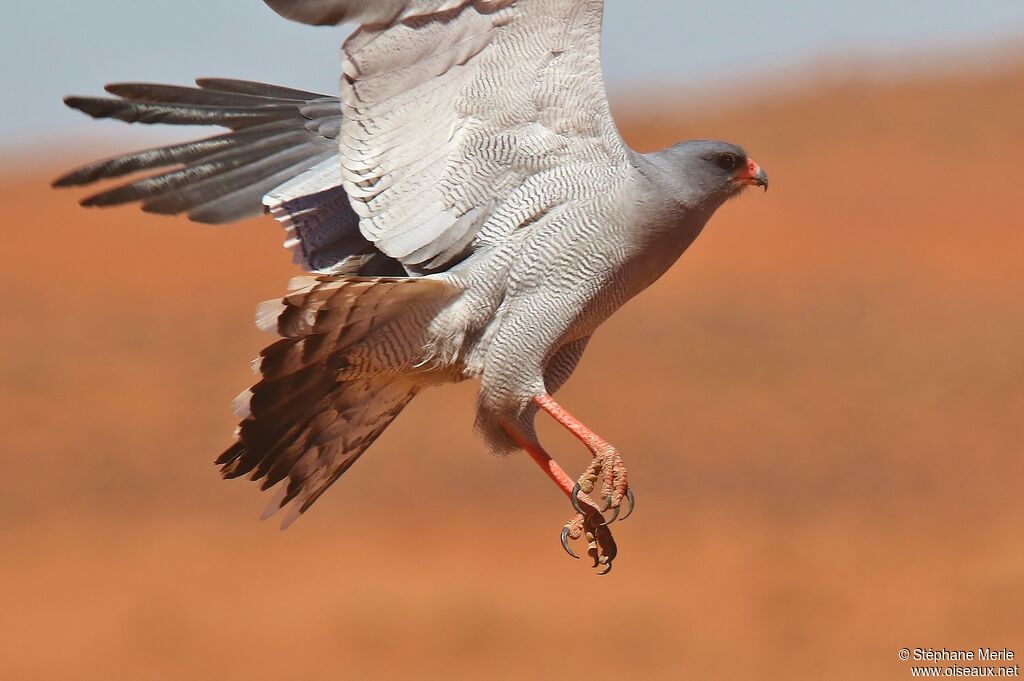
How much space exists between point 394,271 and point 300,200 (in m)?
0.57

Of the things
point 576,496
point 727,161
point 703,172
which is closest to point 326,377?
point 576,496

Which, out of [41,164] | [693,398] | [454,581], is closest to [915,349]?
[693,398]

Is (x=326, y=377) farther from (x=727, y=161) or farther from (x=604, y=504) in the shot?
(x=727, y=161)

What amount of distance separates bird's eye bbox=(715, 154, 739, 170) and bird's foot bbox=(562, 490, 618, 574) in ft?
4.78

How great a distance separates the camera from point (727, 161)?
240 inches

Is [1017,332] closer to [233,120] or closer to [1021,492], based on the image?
[1021,492]

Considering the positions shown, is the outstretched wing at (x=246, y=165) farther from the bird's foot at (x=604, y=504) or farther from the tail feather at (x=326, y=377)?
the bird's foot at (x=604, y=504)

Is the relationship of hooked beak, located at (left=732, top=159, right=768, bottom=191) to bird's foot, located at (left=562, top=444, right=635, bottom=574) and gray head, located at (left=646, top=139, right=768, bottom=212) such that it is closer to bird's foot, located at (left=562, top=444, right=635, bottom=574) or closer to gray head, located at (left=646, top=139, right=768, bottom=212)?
gray head, located at (left=646, top=139, right=768, bottom=212)

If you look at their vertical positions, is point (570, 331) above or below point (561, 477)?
above

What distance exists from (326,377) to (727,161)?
6.06 ft

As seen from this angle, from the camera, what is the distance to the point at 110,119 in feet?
21.6

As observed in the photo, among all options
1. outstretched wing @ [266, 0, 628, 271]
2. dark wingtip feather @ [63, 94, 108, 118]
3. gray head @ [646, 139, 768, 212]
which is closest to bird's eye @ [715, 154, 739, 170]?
gray head @ [646, 139, 768, 212]

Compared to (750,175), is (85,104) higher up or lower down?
higher up

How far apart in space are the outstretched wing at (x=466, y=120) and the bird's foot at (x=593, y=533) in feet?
3.69
